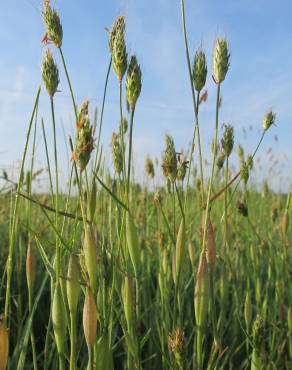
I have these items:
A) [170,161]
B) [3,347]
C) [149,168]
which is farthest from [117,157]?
Result: [149,168]

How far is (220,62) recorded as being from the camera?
0.66 metres

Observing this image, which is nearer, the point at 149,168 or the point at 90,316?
the point at 90,316

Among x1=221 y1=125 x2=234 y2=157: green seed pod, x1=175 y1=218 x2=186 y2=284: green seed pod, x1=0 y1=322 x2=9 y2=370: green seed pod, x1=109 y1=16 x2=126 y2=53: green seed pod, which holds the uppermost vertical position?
x1=109 y1=16 x2=126 y2=53: green seed pod

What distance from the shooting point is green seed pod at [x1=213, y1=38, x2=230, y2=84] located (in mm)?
649

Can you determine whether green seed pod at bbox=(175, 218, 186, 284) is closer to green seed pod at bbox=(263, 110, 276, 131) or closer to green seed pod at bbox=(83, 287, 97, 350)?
green seed pod at bbox=(83, 287, 97, 350)

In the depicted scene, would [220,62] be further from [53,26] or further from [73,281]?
[73,281]

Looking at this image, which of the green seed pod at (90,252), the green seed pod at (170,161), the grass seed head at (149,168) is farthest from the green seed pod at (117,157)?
the grass seed head at (149,168)

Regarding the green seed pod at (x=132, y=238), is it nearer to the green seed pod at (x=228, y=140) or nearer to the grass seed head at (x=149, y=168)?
the green seed pod at (x=228, y=140)

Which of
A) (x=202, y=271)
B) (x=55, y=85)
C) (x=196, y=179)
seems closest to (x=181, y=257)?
(x=202, y=271)

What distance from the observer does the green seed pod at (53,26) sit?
0.66 metres

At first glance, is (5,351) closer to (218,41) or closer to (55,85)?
(55,85)

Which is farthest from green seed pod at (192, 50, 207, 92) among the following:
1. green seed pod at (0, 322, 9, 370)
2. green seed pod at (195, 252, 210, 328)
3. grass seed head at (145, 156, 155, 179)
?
grass seed head at (145, 156, 155, 179)

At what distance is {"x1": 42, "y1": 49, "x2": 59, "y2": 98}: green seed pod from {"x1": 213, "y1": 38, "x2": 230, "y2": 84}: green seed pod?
0.22 m

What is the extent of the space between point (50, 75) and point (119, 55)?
12 cm
